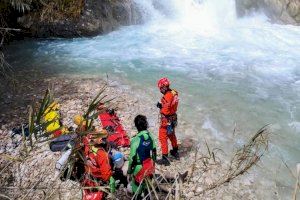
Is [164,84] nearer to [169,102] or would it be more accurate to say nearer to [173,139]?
[169,102]

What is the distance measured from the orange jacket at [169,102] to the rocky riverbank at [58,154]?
3.11 ft

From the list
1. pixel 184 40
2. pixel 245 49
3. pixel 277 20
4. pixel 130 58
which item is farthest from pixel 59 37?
pixel 277 20

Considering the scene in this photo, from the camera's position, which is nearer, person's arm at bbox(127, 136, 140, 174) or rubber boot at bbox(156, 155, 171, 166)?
person's arm at bbox(127, 136, 140, 174)

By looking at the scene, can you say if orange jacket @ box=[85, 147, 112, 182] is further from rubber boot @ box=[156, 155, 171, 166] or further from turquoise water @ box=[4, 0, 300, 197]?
turquoise water @ box=[4, 0, 300, 197]

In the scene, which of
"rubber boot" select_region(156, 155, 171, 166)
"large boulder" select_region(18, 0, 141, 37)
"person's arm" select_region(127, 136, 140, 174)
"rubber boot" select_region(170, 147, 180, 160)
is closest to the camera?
"person's arm" select_region(127, 136, 140, 174)

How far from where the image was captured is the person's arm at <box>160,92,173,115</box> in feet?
22.0

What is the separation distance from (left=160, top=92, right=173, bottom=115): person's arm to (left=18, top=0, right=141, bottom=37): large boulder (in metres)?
9.17

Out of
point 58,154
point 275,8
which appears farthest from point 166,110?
point 275,8

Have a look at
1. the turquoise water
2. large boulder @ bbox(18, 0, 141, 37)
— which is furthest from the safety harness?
large boulder @ bbox(18, 0, 141, 37)

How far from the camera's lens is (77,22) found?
1505 cm

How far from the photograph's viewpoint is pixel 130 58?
1288 centimetres

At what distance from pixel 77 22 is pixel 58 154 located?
8820 mm

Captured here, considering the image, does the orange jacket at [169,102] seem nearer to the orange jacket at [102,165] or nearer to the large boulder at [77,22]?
the orange jacket at [102,165]

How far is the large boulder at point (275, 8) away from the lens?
19.3 m
